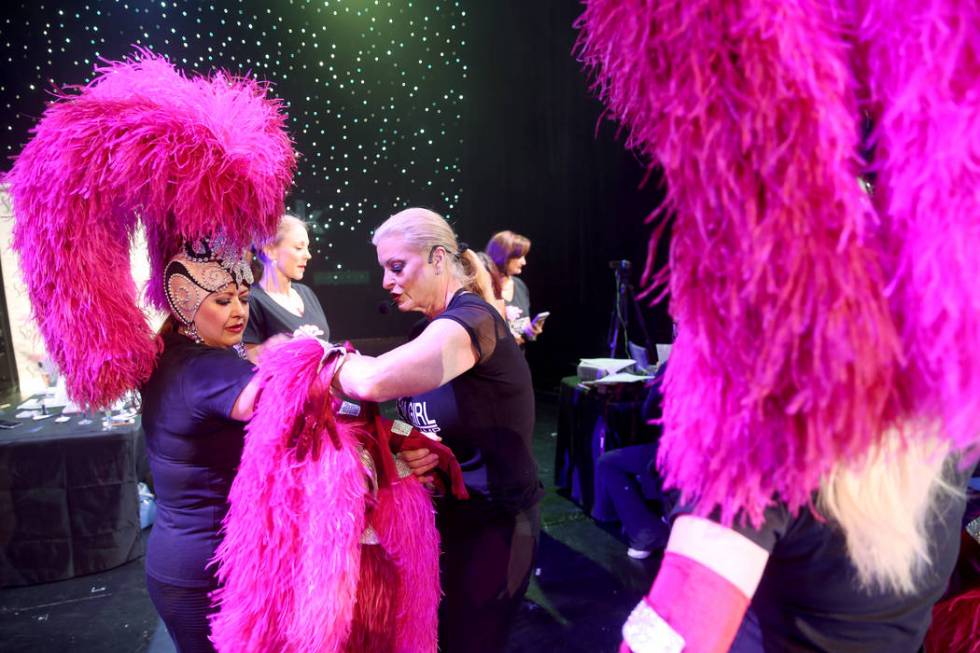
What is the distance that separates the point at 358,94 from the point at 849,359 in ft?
23.9

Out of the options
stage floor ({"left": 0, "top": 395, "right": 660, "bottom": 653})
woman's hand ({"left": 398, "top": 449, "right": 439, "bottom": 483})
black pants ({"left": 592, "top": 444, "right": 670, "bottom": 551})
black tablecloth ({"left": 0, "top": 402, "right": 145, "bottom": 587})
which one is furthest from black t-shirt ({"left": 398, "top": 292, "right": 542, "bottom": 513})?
black tablecloth ({"left": 0, "top": 402, "right": 145, "bottom": 587})

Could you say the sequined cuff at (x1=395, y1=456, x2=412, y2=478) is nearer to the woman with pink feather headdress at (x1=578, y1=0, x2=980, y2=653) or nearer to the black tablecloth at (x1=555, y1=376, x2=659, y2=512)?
the woman with pink feather headdress at (x1=578, y1=0, x2=980, y2=653)

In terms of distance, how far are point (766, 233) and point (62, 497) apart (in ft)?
13.1

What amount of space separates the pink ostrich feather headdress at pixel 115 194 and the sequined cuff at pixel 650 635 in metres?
1.43

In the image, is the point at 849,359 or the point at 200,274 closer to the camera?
the point at 849,359

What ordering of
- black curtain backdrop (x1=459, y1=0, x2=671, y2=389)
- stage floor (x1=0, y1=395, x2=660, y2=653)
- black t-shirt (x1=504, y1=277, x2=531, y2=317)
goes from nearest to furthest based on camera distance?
stage floor (x1=0, y1=395, x2=660, y2=653) → black t-shirt (x1=504, y1=277, x2=531, y2=317) → black curtain backdrop (x1=459, y1=0, x2=671, y2=389)

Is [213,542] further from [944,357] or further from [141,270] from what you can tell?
[141,270]

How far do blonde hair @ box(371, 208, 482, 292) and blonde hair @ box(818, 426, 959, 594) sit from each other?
137 cm

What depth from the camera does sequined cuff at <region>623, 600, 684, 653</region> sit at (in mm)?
749

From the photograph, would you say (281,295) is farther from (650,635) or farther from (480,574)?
(650,635)

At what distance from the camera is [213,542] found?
1.61 m

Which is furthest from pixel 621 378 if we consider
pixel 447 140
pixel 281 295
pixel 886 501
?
pixel 447 140

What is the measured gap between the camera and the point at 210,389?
1.54 m

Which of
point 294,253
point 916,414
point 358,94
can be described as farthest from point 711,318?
point 358,94
